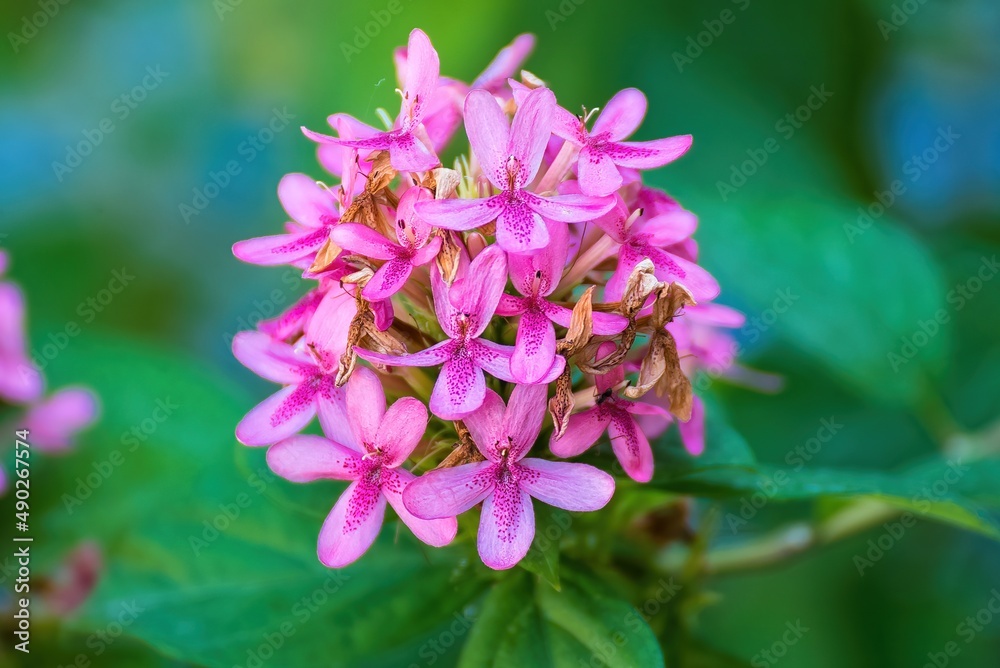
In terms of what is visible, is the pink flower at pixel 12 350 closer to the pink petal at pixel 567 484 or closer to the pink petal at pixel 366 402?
the pink petal at pixel 366 402

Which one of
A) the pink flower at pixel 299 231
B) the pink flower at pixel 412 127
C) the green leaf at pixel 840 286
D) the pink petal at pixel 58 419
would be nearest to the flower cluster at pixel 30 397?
the pink petal at pixel 58 419

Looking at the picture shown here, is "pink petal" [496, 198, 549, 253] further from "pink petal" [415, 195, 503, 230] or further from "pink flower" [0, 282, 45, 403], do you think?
"pink flower" [0, 282, 45, 403]

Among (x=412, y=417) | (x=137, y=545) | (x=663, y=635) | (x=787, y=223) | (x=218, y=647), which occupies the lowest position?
(x=137, y=545)

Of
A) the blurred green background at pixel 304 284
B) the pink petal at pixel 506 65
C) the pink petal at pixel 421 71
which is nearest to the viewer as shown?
the pink petal at pixel 421 71

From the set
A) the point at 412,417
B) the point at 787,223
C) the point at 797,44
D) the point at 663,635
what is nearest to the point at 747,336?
the point at 787,223

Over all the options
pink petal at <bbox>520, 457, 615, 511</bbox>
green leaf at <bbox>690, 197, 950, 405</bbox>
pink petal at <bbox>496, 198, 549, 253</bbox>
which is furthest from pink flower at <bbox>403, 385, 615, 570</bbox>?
green leaf at <bbox>690, 197, 950, 405</bbox>

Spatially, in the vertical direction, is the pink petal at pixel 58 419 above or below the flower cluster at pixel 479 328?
below

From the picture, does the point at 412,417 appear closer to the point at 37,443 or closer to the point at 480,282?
the point at 480,282
